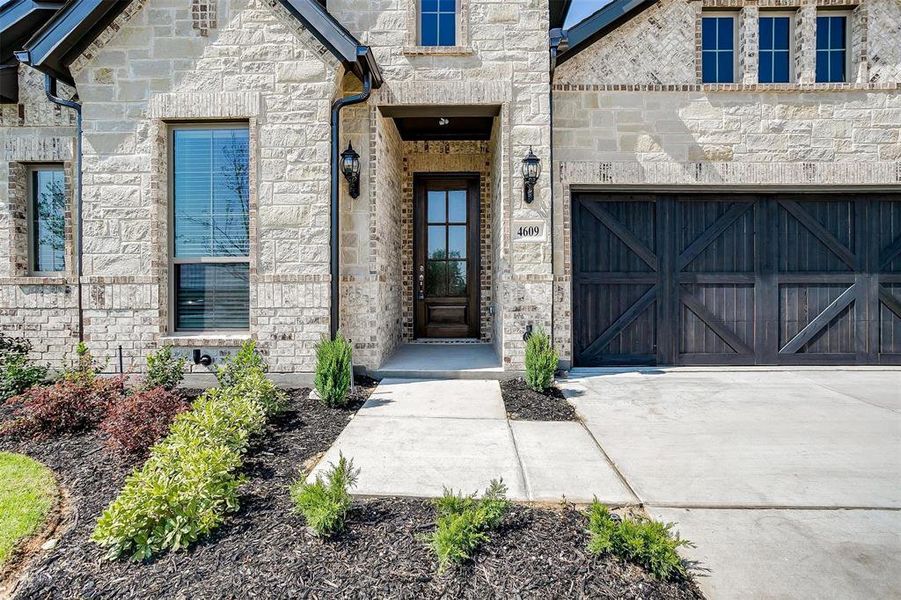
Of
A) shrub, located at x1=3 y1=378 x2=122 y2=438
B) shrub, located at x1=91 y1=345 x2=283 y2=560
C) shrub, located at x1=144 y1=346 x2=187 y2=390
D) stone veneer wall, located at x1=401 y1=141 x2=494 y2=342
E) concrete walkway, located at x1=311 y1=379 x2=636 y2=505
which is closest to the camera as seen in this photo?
shrub, located at x1=91 y1=345 x2=283 y2=560

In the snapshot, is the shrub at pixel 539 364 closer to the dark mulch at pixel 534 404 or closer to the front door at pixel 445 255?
the dark mulch at pixel 534 404

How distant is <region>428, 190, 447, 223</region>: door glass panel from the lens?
7.69 m

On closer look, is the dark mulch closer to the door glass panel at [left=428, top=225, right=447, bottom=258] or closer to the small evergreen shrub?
the door glass panel at [left=428, top=225, right=447, bottom=258]

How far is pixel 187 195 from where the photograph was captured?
16.9 feet

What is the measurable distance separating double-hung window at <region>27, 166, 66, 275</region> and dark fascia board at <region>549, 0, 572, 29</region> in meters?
7.58

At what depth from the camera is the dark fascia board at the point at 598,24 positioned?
5574 mm

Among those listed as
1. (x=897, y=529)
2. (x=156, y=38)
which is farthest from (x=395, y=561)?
(x=156, y=38)

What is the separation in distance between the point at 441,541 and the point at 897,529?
8.24ft

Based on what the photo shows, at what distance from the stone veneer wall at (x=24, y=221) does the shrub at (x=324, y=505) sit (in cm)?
506

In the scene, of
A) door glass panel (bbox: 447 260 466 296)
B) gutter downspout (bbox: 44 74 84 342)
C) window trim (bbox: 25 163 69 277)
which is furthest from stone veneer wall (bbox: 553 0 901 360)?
window trim (bbox: 25 163 69 277)

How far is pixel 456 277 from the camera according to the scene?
7684mm

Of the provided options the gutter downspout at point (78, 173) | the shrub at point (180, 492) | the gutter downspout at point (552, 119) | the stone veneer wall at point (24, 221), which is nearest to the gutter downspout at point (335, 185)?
the shrub at point (180, 492)

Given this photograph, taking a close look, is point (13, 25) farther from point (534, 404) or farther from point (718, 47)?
point (718, 47)

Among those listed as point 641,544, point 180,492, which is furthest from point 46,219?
point 641,544
